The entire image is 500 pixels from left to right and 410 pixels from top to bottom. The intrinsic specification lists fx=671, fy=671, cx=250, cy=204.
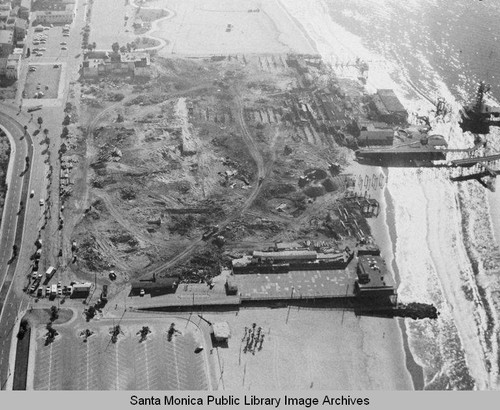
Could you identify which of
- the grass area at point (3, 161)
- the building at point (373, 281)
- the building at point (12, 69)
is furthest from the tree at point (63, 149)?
the building at point (373, 281)

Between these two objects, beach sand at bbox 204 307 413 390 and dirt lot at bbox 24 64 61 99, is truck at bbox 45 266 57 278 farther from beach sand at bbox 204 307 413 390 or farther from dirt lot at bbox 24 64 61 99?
dirt lot at bbox 24 64 61 99

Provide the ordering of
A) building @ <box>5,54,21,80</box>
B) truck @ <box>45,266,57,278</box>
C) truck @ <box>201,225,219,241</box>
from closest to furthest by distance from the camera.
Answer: truck @ <box>45,266,57,278</box> → truck @ <box>201,225,219,241</box> → building @ <box>5,54,21,80</box>

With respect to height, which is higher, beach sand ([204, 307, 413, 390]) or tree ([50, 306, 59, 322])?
beach sand ([204, 307, 413, 390])

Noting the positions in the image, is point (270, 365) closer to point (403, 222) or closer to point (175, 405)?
point (175, 405)

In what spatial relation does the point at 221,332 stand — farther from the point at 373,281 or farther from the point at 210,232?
the point at 373,281

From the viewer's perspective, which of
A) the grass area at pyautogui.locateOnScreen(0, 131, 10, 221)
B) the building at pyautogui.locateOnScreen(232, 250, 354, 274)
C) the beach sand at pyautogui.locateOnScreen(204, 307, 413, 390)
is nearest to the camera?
the beach sand at pyautogui.locateOnScreen(204, 307, 413, 390)

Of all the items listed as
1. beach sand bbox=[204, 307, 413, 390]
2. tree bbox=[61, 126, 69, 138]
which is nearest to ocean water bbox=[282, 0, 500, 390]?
beach sand bbox=[204, 307, 413, 390]
